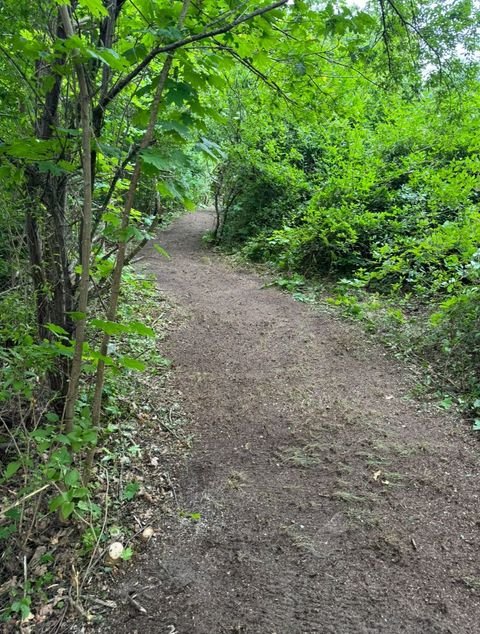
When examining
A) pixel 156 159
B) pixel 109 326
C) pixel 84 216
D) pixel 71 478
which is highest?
pixel 156 159

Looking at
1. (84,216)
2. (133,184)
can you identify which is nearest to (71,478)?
(84,216)

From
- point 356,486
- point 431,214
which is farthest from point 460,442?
point 431,214

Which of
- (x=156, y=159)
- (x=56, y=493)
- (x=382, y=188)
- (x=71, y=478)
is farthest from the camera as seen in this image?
(x=382, y=188)

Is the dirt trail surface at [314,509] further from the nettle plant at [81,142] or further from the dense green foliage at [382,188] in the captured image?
the dense green foliage at [382,188]

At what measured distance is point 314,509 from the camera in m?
2.82

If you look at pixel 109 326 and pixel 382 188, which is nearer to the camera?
pixel 109 326

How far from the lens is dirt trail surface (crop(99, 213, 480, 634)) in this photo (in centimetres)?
217

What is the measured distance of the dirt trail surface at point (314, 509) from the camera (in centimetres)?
217

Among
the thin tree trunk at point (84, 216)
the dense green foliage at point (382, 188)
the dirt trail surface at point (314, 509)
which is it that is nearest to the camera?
the thin tree trunk at point (84, 216)

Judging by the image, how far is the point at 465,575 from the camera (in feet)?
7.62

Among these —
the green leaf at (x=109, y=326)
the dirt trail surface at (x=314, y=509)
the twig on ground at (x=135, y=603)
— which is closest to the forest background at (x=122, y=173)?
the green leaf at (x=109, y=326)

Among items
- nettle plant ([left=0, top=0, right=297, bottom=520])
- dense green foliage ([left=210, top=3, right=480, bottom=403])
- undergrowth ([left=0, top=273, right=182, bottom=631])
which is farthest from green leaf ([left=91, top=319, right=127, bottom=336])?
dense green foliage ([left=210, top=3, right=480, bottom=403])

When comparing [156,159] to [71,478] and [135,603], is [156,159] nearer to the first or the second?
[71,478]

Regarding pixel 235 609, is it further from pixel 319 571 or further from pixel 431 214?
pixel 431 214
